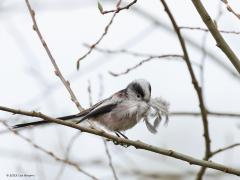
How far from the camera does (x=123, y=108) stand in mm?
3432

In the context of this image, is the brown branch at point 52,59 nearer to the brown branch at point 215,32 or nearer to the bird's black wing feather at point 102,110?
the bird's black wing feather at point 102,110

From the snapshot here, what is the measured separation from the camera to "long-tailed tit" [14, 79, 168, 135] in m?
3.26

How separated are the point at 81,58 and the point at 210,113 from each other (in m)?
0.89

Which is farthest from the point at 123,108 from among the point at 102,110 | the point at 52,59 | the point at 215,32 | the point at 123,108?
the point at 215,32

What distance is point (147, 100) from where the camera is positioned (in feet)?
10.4

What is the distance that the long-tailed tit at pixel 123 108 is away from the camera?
3256mm

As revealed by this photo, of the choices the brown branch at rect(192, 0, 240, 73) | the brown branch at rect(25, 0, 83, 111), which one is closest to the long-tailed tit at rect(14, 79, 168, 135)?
the brown branch at rect(25, 0, 83, 111)

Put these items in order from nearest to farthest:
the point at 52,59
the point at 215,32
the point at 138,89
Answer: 1. the point at 215,32
2. the point at 52,59
3. the point at 138,89

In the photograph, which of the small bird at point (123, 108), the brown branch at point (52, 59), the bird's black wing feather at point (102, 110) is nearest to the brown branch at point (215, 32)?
the brown branch at point (52, 59)

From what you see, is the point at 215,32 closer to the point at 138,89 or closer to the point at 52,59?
the point at 52,59

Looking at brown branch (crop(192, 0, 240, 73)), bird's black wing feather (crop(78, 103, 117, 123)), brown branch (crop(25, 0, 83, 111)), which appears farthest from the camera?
bird's black wing feather (crop(78, 103, 117, 123))

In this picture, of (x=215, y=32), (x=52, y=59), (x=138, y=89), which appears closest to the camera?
(x=215, y=32)

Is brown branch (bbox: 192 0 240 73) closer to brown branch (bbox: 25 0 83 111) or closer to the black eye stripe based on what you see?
brown branch (bbox: 25 0 83 111)

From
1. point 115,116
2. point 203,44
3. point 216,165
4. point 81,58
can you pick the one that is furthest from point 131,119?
point 216,165
